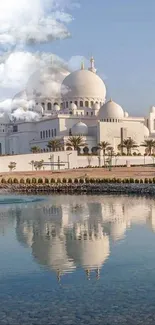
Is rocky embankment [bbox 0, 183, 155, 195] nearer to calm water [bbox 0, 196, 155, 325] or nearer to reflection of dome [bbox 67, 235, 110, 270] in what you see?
calm water [bbox 0, 196, 155, 325]

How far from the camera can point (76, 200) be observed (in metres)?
34.3

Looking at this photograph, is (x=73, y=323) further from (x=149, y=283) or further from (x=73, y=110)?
(x=73, y=110)

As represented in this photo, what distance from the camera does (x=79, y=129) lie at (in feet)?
292

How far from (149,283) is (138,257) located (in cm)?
291

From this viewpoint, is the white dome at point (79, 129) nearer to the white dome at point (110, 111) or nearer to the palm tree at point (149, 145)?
the white dome at point (110, 111)

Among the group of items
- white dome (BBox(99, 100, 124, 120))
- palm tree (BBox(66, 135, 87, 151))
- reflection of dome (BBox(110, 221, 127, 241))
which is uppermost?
white dome (BBox(99, 100, 124, 120))

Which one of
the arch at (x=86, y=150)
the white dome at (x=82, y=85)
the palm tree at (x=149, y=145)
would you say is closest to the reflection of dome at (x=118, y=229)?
the palm tree at (x=149, y=145)

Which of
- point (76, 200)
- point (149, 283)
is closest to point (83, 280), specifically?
point (149, 283)

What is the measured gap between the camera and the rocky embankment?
39875mm

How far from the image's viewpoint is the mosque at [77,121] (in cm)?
8968

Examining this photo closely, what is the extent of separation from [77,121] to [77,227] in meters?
73.3

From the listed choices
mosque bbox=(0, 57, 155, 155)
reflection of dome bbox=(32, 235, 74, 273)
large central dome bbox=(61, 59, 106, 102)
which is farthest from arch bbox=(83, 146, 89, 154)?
reflection of dome bbox=(32, 235, 74, 273)

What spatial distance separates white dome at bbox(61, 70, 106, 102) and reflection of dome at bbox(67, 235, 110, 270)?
80.3m

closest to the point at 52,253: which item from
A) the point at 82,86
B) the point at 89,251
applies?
the point at 89,251
